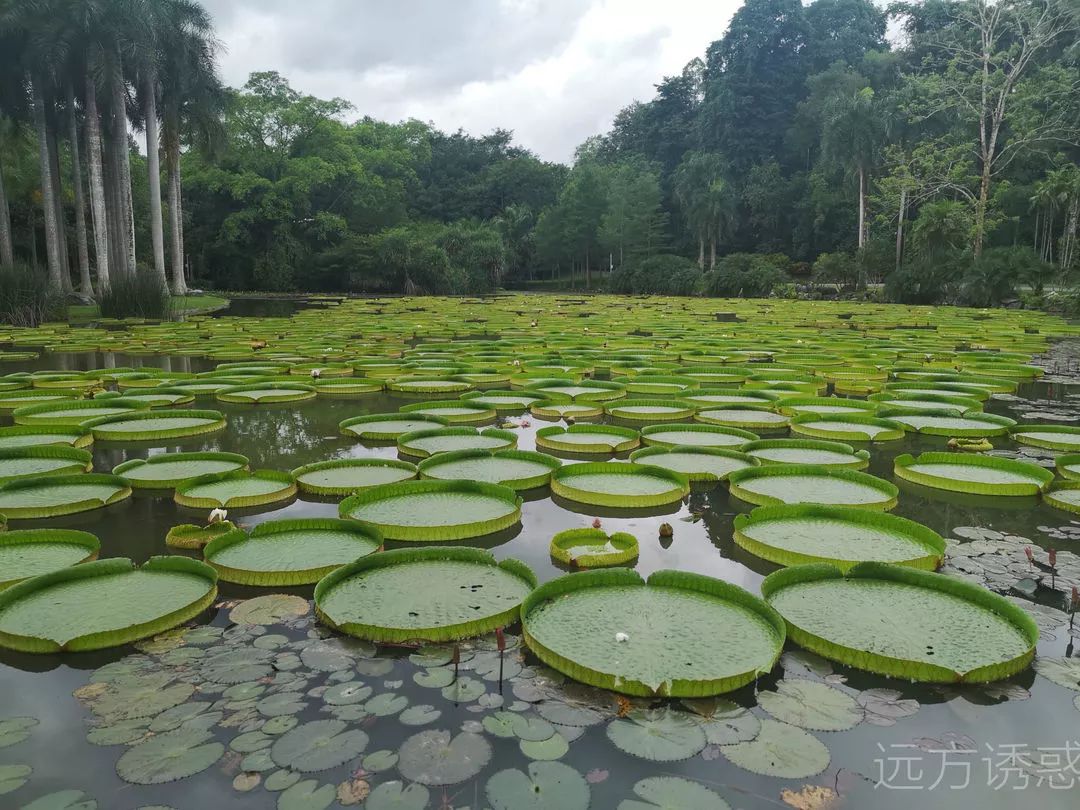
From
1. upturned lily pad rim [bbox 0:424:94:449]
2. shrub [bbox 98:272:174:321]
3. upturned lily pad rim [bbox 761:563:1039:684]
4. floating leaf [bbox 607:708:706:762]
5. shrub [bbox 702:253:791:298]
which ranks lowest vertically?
floating leaf [bbox 607:708:706:762]

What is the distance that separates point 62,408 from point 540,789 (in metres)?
7.06

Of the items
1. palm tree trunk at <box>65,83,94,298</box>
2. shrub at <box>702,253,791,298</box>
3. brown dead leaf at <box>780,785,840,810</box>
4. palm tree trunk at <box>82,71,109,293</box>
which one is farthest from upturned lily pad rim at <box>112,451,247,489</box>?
shrub at <box>702,253,791,298</box>

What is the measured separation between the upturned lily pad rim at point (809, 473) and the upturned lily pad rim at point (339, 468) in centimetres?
223

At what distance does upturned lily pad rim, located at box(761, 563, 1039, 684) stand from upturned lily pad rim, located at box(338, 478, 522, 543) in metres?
1.60

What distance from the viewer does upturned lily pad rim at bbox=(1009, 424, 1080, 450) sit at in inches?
233

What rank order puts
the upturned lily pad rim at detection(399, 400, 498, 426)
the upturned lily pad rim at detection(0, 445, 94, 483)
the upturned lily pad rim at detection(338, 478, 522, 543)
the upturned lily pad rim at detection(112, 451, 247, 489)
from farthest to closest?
the upturned lily pad rim at detection(399, 400, 498, 426) → the upturned lily pad rim at detection(0, 445, 94, 483) → the upturned lily pad rim at detection(112, 451, 247, 489) → the upturned lily pad rim at detection(338, 478, 522, 543)

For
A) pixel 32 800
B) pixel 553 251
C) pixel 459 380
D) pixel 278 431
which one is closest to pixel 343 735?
pixel 32 800

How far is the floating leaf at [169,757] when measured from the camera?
210 cm

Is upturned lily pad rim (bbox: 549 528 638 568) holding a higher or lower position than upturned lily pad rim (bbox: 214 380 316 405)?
lower

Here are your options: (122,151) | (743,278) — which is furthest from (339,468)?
(743,278)

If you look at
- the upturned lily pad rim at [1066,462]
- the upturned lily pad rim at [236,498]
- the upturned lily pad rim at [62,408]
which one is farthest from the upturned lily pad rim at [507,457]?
the upturned lily pad rim at [1066,462]

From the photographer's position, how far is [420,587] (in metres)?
3.22

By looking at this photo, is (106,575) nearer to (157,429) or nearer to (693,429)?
(157,429)

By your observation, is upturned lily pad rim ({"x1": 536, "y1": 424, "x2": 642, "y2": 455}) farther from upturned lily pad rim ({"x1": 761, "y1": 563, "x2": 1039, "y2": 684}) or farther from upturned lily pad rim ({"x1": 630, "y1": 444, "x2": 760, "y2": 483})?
upturned lily pad rim ({"x1": 761, "y1": 563, "x2": 1039, "y2": 684})
